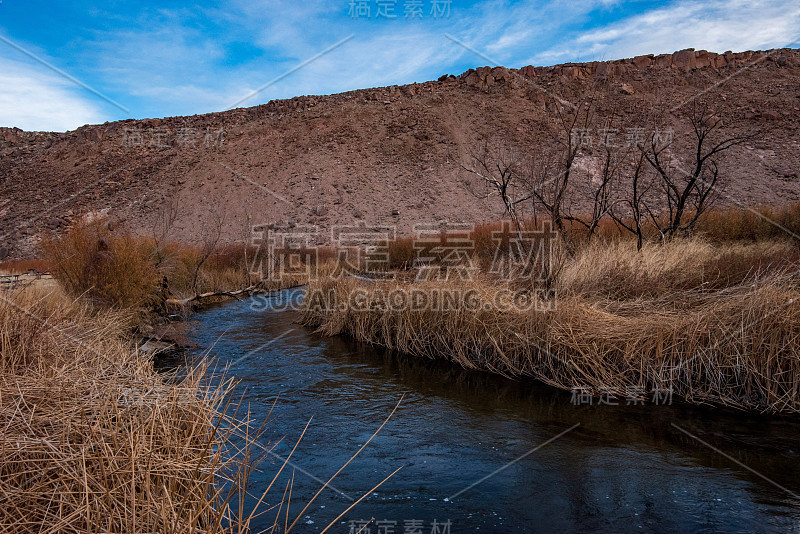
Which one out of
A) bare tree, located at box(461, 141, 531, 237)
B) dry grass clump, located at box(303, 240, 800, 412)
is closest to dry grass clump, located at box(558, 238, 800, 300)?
dry grass clump, located at box(303, 240, 800, 412)

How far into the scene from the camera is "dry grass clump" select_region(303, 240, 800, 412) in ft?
18.2

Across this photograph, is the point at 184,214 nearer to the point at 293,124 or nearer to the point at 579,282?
the point at 293,124

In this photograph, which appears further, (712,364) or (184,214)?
(184,214)

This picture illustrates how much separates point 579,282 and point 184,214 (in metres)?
28.7

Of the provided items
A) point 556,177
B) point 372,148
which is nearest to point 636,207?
point 556,177

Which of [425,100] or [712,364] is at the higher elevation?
[425,100]

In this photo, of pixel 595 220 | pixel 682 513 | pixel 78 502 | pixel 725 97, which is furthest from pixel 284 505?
pixel 725 97

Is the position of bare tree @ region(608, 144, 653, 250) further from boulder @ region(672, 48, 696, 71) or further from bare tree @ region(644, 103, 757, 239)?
boulder @ region(672, 48, 696, 71)

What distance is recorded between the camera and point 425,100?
38.6 meters

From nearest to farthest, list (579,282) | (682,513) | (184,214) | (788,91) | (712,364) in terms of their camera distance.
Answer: (682,513) → (712,364) → (579,282) → (184,214) → (788,91)

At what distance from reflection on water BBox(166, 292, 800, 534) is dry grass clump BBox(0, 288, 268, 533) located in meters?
1.12

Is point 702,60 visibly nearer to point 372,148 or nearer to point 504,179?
point 372,148

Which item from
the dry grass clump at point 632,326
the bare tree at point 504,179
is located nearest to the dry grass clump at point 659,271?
the dry grass clump at point 632,326

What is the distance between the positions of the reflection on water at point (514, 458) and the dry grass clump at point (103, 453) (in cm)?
112
